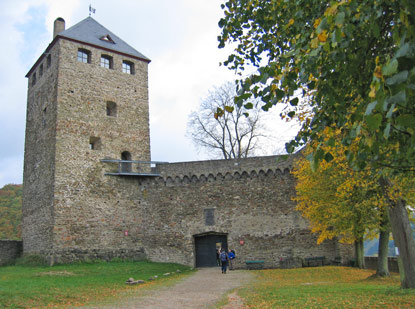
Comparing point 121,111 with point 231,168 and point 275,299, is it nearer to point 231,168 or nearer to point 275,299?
point 231,168

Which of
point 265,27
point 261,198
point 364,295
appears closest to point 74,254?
point 261,198

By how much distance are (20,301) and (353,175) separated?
30.3 ft

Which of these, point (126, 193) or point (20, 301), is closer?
point (20, 301)

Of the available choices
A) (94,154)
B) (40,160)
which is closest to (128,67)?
(94,154)

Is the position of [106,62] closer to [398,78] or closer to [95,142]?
[95,142]

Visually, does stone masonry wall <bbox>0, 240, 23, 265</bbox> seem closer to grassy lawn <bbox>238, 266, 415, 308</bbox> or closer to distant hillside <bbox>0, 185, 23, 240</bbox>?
distant hillside <bbox>0, 185, 23, 240</bbox>

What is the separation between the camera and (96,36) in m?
21.7

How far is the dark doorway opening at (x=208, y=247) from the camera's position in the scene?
64.7 feet

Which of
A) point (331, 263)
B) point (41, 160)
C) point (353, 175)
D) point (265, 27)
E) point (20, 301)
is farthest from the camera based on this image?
point (41, 160)

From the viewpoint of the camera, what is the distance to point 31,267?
17.0 metres

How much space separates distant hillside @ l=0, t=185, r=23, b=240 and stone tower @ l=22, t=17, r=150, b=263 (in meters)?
9.73

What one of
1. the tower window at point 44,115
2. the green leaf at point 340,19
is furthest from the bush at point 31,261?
the green leaf at point 340,19

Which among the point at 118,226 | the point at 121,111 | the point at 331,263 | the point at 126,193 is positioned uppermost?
the point at 121,111

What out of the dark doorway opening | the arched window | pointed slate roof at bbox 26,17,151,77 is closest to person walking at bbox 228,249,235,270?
the dark doorway opening
